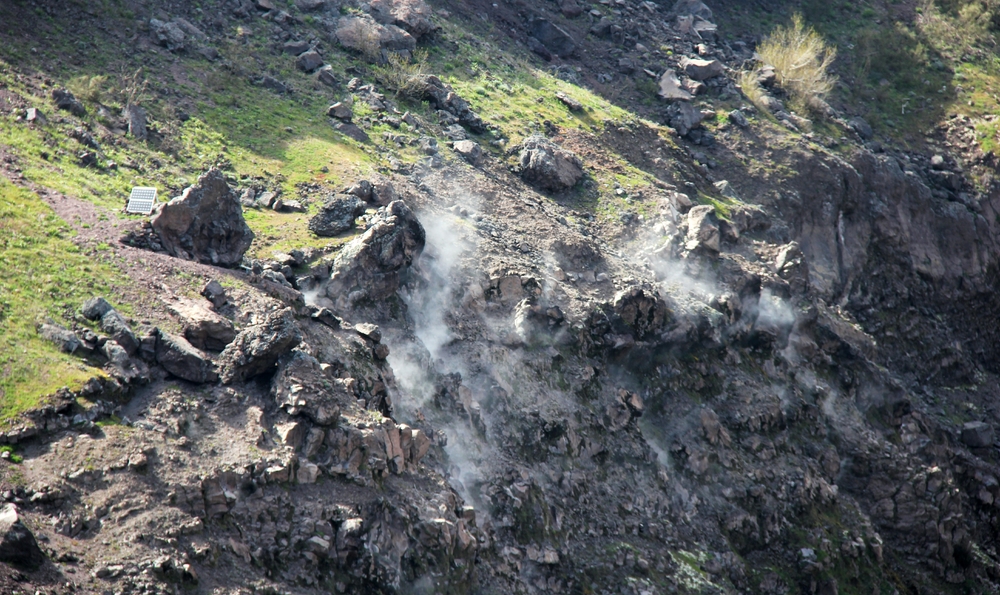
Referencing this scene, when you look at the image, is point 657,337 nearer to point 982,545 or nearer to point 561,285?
point 561,285

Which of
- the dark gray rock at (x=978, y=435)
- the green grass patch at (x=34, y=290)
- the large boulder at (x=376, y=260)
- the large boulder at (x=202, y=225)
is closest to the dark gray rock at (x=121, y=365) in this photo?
the green grass patch at (x=34, y=290)

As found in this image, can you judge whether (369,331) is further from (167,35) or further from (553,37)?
(553,37)

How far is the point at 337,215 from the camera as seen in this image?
68.1 feet

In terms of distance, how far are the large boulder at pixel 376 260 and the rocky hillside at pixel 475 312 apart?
6cm

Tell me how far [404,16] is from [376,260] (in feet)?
47.2

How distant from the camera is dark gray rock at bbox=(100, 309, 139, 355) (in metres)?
14.7

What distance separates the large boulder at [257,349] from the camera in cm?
1541

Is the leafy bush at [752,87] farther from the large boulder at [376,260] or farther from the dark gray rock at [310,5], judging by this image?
the large boulder at [376,260]

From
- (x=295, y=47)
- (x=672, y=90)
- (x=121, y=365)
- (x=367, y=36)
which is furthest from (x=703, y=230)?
(x=121, y=365)

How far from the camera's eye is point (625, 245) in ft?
82.7

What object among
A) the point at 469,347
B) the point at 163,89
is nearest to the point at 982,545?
the point at 469,347

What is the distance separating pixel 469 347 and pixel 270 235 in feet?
18.0

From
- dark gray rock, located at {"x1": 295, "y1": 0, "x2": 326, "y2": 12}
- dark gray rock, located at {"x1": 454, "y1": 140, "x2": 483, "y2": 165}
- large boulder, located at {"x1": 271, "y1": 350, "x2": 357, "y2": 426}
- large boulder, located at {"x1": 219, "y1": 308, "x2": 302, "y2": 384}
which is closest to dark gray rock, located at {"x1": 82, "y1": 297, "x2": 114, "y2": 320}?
large boulder, located at {"x1": 219, "y1": 308, "x2": 302, "y2": 384}

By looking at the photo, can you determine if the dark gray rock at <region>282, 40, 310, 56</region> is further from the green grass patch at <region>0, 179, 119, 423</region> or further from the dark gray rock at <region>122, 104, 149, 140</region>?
the green grass patch at <region>0, 179, 119, 423</region>
